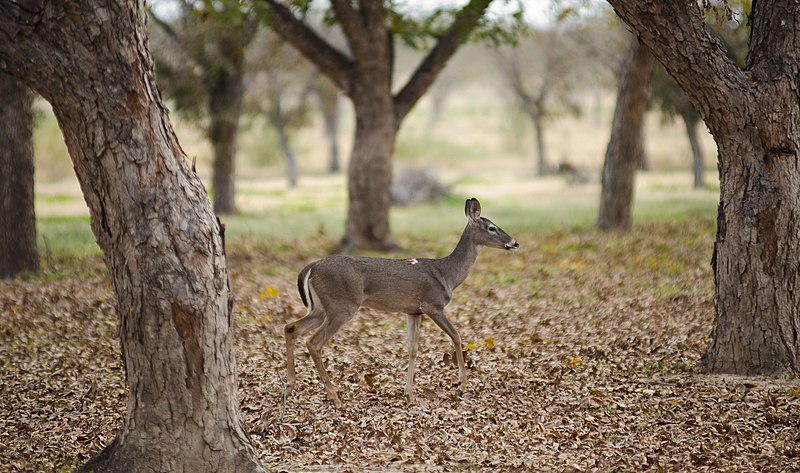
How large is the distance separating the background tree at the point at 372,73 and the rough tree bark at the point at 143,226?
32.3 feet

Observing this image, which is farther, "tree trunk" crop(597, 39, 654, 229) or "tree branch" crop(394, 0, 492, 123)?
"tree trunk" crop(597, 39, 654, 229)

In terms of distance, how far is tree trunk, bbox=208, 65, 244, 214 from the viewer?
22.1m

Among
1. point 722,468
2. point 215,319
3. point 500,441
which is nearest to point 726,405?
point 722,468

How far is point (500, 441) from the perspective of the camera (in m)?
6.36

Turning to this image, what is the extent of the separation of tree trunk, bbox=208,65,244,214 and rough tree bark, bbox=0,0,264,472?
1660cm

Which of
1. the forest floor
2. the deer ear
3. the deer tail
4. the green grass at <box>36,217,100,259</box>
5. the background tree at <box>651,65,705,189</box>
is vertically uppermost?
the background tree at <box>651,65,705,189</box>

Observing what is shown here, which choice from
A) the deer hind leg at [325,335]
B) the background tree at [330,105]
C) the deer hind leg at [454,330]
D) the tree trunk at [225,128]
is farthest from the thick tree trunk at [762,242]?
the background tree at [330,105]

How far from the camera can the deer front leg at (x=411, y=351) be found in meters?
7.34

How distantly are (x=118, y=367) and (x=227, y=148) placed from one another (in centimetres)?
1477

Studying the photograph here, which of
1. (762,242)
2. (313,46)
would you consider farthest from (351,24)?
(762,242)

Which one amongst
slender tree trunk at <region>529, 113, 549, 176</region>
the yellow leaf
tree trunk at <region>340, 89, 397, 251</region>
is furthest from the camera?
slender tree trunk at <region>529, 113, 549, 176</region>

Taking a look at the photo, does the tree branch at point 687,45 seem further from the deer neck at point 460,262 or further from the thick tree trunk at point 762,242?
the deer neck at point 460,262

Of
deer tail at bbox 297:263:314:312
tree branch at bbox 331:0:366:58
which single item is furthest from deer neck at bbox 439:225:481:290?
tree branch at bbox 331:0:366:58

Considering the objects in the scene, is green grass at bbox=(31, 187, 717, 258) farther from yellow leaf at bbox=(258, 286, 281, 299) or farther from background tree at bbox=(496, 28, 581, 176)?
background tree at bbox=(496, 28, 581, 176)
